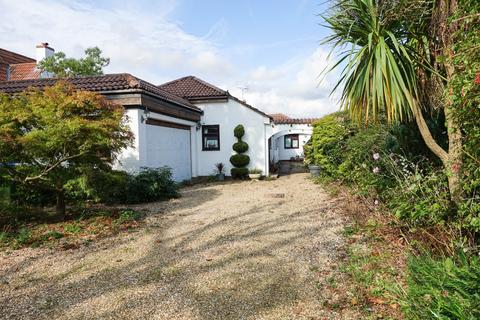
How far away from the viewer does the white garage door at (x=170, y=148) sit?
36.3 feet

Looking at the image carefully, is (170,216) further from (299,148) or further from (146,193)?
(299,148)

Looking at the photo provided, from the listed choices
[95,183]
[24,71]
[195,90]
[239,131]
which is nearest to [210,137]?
[239,131]

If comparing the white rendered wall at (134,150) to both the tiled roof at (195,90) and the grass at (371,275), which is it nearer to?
the tiled roof at (195,90)

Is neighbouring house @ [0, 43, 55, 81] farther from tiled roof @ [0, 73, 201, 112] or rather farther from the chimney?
tiled roof @ [0, 73, 201, 112]

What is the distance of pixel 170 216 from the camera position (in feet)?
24.5

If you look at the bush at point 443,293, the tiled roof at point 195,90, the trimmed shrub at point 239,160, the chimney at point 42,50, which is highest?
the chimney at point 42,50

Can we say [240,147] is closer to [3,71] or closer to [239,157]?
[239,157]

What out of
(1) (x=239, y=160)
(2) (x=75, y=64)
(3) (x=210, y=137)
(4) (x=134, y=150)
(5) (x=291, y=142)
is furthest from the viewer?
(5) (x=291, y=142)

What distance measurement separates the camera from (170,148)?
12703 millimetres

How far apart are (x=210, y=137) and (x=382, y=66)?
39.8ft

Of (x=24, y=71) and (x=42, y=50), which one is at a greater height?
(x=42, y=50)

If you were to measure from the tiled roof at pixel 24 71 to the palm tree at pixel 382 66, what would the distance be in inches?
757

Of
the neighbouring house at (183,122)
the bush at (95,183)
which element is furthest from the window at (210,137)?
the bush at (95,183)

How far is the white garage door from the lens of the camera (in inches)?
436
